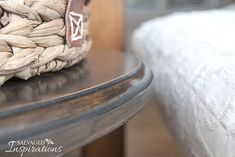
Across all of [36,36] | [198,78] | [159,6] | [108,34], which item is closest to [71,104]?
[36,36]

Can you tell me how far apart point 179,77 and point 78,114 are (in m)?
0.29

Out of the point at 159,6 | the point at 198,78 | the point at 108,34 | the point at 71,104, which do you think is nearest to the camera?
the point at 71,104

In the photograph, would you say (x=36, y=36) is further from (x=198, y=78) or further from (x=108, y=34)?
(x=108, y=34)

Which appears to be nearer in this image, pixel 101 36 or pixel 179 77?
pixel 179 77

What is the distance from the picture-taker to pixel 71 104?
0.30 meters

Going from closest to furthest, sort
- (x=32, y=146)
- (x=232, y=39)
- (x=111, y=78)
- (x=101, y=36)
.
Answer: (x=32, y=146) < (x=111, y=78) < (x=232, y=39) < (x=101, y=36)

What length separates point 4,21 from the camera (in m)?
0.34

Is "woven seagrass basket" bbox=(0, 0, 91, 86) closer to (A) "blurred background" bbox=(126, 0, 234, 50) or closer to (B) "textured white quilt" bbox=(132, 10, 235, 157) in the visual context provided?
(B) "textured white quilt" bbox=(132, 10, 235, 157)

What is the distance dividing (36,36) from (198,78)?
0.71ft

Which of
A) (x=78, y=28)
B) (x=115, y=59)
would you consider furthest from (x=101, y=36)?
(x=78, y=28)

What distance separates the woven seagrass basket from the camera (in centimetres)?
34

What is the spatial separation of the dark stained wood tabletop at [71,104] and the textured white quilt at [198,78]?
7cm

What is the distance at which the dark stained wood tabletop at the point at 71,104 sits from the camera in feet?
0.86

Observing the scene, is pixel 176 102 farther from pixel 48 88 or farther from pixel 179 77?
pixel 48 88
